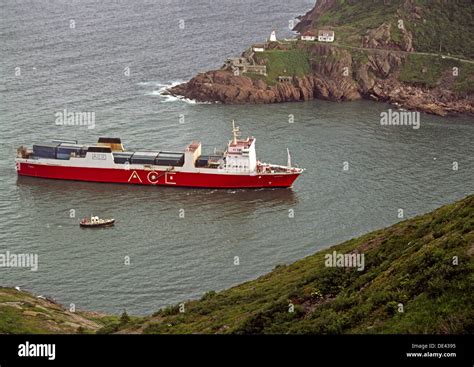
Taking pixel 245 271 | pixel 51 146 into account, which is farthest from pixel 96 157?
pixel 245 271

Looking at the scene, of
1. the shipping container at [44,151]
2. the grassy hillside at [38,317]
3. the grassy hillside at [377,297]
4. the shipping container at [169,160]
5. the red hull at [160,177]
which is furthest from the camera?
the shipping container at [44,151]

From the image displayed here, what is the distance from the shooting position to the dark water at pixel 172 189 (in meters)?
61.3

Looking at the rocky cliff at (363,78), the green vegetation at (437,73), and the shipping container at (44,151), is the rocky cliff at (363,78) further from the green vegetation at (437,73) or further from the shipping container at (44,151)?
the shipping container at (44,151)

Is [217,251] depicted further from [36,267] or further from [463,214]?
[463,214]

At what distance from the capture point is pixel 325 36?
130125mm

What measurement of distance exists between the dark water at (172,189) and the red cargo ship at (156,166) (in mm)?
1412

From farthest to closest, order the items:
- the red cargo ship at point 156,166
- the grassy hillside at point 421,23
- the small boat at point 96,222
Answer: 1. the grassy hillside at point 421,23
2. the red cargo ship at point 156,166
3. the small boat at point 96,222

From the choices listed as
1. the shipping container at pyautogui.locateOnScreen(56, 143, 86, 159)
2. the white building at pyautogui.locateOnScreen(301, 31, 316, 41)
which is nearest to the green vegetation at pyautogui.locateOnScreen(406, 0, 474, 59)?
the white building at pyautogui.locateOnScreen(301, 31, 316, 41)

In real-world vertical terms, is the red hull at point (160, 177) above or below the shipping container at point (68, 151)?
below

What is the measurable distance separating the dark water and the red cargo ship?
1.41 m

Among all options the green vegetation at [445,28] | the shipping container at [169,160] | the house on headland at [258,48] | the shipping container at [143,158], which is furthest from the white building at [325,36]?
the shipping container at [169,160]

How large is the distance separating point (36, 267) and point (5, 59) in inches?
2933

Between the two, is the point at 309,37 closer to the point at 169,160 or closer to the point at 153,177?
the point at 169,160

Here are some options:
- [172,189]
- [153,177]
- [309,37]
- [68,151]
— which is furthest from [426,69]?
[68,151]
